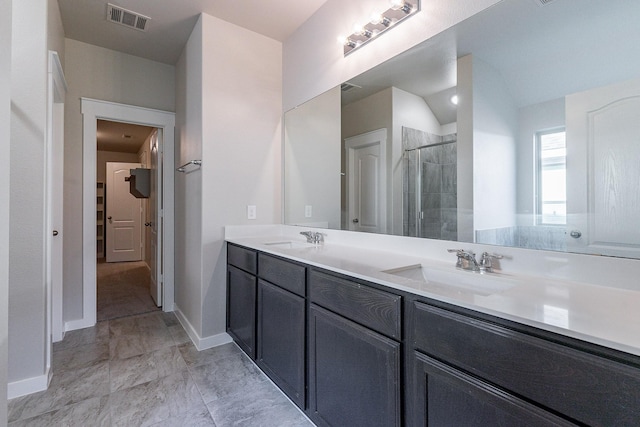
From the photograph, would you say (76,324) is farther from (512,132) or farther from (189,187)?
(512,132)

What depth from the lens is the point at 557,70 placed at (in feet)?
3.75

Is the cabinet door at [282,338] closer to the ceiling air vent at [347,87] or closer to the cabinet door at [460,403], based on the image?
the cabinet door at [460,403]

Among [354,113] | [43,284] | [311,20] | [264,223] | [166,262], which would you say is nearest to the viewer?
[43,284]

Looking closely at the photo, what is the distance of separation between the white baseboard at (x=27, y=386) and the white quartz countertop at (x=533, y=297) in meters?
1.78

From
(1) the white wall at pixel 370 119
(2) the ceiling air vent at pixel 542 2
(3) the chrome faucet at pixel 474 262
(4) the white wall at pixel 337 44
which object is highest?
(4) the white wall at pixel 337 44

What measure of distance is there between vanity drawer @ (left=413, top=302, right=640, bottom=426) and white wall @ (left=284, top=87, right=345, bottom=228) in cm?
137

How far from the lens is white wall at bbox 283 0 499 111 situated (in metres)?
1.48

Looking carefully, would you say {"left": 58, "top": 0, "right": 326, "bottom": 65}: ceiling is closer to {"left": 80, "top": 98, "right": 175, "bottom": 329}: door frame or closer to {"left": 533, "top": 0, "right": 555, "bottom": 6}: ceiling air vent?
{"left": 80, "top": 98, "right": 175, "bottom": 329}: door frame

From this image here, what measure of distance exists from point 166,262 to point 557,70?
336 cm

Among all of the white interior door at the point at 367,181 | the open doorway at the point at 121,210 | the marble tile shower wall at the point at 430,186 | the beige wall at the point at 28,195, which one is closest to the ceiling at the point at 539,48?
the marble tile shower wall at the point at 430,186

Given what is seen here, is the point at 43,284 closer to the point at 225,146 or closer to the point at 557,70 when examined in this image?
the point at 225,146

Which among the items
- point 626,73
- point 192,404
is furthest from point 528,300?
point 192,404

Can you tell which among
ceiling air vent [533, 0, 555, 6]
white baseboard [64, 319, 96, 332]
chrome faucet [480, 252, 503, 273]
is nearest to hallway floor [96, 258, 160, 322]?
white baseboard [64, 319, 96, 332]

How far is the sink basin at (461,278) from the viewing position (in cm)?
113
